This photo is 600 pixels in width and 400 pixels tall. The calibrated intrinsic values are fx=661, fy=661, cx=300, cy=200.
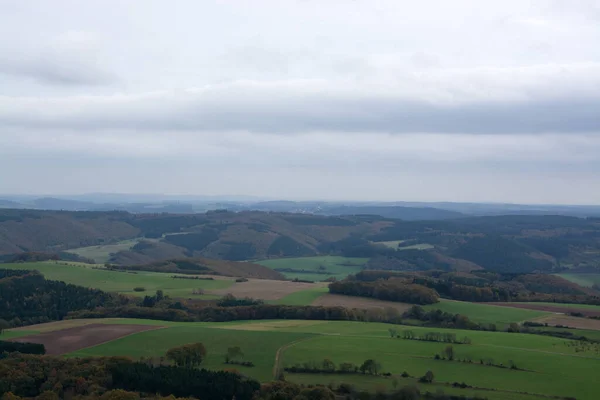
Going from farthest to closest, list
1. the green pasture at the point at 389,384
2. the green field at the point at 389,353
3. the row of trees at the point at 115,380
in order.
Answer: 1. the green field at the point at 389,353
2. the green pasture at the point at 389,384
3. the row of trees at the point at 115,380

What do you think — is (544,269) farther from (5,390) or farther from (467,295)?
(5,390)

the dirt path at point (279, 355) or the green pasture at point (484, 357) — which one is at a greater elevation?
the green pasture at point (484, 357)

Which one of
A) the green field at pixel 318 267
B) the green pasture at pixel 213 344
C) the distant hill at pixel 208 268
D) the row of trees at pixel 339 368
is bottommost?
the green field at pixel 318 267

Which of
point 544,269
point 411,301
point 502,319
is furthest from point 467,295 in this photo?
point 544,269

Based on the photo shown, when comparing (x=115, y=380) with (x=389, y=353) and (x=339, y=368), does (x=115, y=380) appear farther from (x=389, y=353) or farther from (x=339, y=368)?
(x=389, y=353)

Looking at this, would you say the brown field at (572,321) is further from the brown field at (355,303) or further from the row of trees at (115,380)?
the row of trees at (115,380)

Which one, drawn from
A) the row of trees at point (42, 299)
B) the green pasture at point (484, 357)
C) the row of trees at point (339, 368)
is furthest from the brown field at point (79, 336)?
the row of trees at point (339, 368)

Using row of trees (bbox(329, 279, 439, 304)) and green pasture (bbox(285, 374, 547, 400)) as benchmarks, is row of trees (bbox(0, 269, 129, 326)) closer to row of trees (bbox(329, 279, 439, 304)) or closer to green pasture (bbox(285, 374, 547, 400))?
row of trees (bbox(329, 279, 439, 304))
